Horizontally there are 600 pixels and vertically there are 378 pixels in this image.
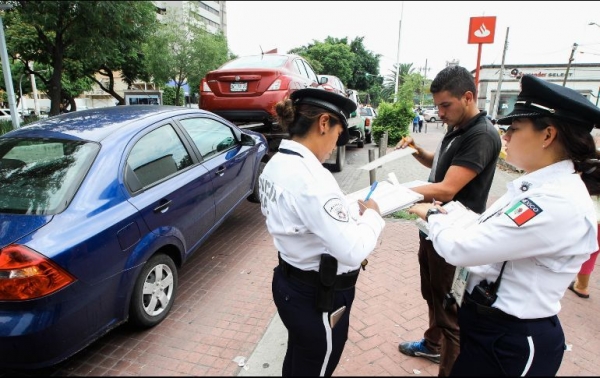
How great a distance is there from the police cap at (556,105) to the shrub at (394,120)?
1209 centimetres

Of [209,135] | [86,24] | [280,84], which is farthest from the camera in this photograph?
[86,24]

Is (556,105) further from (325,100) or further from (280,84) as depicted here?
(280,84)

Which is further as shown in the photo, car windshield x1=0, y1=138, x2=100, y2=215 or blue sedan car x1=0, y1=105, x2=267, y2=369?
car windshield x1=0, y1=138, x2=100, y2=215

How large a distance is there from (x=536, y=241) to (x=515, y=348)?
17.0 inches

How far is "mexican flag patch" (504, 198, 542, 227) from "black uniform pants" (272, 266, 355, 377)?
748 mm

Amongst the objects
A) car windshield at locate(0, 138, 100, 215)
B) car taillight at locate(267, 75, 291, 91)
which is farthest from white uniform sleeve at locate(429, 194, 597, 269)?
car taillight at locate(267, 75, 291, 91)

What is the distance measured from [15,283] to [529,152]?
2.63 meters

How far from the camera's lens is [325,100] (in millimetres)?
1555

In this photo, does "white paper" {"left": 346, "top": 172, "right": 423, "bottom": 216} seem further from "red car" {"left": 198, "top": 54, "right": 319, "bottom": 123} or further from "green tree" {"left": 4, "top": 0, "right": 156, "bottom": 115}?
"green tree" {"left": 4, "top": 0, "right": 156, "bottom": 115}

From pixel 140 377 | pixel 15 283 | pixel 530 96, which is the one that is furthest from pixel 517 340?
pixel 15 283

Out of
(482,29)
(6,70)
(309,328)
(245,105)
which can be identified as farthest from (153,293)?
(482,29)

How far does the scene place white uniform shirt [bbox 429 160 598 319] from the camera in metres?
1.20

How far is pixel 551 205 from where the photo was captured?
3.92 feet

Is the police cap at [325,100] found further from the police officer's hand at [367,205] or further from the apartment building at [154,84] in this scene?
the apartment building at [154,84]
